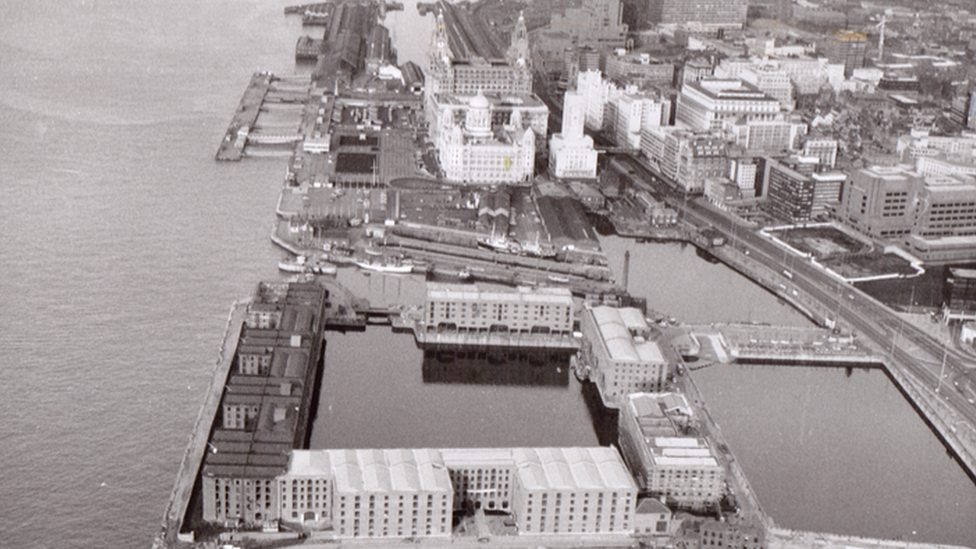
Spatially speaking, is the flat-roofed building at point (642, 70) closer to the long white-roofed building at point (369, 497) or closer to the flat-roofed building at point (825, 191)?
the flat-roofed building at point (825, 191)

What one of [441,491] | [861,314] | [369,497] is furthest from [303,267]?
[861,314]

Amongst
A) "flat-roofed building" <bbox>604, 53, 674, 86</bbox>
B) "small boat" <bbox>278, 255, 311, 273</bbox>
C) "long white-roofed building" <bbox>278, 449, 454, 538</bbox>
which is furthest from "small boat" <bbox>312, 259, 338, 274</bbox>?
"flat-roofed building" <bbox>604, 53, 674, 86</bbox>

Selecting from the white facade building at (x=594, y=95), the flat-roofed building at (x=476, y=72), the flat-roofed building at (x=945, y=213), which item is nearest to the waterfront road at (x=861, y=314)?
the flat-roofed building at (x=945, y=213)

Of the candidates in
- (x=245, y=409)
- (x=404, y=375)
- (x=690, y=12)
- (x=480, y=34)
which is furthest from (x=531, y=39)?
(x=245, y=409)

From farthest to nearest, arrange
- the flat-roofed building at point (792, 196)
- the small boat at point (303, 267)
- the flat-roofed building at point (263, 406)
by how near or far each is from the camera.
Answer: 1. the flat-roofed building at point (792, 196)
2. the small boat at point (303, 267)
3. the flat-roofed building at point (263, 406)

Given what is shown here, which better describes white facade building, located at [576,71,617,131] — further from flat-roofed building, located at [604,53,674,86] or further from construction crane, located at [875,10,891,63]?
construction crane, located at [875,10,891,63]

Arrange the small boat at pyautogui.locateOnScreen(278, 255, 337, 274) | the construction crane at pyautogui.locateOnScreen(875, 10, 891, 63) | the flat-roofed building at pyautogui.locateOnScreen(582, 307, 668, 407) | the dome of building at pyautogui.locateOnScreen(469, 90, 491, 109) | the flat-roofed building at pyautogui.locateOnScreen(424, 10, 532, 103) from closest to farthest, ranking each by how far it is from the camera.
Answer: the flat-roofed building at pyautogui.locateOnScreen(582, 307, 668, 407)
the small boat at pyautogui.locateOnScreen(278, 255, 337, 274)
the dome of building at pyautogui.locateOnScreen(469, 90, 491, 109)
the flat-roofed building at pyautogui.locateOnScreen(424, 10, 532, 103)
the construction crane at pyautogui.locateOnScreen(875, 10, 891, 63)
